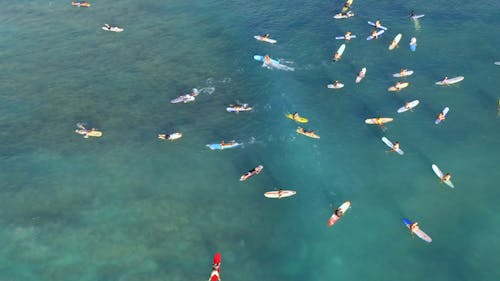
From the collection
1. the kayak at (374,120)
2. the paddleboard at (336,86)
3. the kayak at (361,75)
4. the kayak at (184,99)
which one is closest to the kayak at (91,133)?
the kayak at (184,99)

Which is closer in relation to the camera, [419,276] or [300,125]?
[419,276]

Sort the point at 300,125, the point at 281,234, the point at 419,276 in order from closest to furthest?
the point at 419,276
the point at 281,234
the point at 300,125

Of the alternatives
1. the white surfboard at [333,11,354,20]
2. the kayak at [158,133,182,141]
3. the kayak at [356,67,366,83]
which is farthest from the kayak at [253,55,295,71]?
the kayak at [158,133,182,141]

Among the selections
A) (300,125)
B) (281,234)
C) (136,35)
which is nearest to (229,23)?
(136,35)

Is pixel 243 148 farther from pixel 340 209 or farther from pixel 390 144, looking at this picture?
pixel 390 144

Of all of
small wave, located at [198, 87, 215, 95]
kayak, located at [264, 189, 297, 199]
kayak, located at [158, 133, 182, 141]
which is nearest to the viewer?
kayak, located at [264, 189, 297, 199]

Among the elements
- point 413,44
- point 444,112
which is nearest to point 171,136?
point 444,112

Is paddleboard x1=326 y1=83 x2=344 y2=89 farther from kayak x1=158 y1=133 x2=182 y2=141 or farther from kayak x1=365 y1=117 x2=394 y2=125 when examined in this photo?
kayak x1=158 y1=133 x2=182 y2=141

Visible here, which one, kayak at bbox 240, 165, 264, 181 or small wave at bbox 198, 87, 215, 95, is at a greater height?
small wave at bbox 198, 87, 215, 95

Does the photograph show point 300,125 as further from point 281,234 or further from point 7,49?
point 7,49
